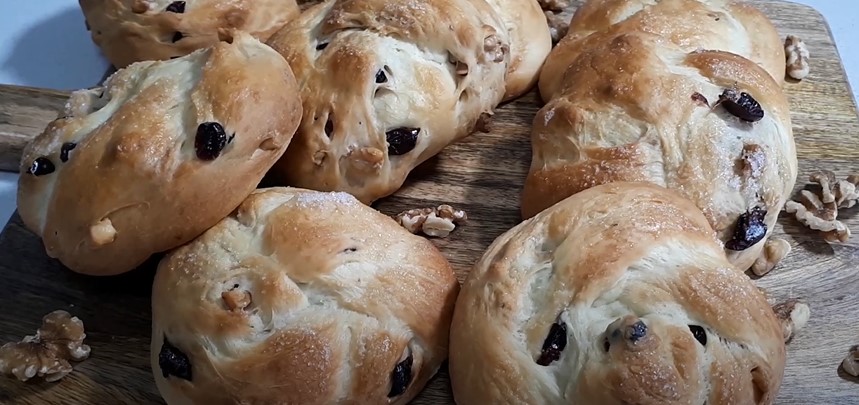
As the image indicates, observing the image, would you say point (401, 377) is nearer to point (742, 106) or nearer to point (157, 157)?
point (157, 157)

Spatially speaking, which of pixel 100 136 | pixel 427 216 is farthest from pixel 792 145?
pixel 100 136

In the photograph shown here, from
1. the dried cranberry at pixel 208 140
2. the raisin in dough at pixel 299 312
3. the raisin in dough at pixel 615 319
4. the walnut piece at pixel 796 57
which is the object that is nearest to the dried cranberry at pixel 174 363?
the raisin in dough at pixel 299 312

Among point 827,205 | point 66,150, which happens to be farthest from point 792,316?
point 66,150

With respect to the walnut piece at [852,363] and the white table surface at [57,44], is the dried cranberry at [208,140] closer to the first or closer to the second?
the white table surface at [57,44]

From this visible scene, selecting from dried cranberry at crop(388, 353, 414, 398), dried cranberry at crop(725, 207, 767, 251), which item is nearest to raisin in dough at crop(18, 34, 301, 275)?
dried cranberry at crop(388, 353, 414, 398)

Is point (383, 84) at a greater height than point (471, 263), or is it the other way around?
point (383, 84)
